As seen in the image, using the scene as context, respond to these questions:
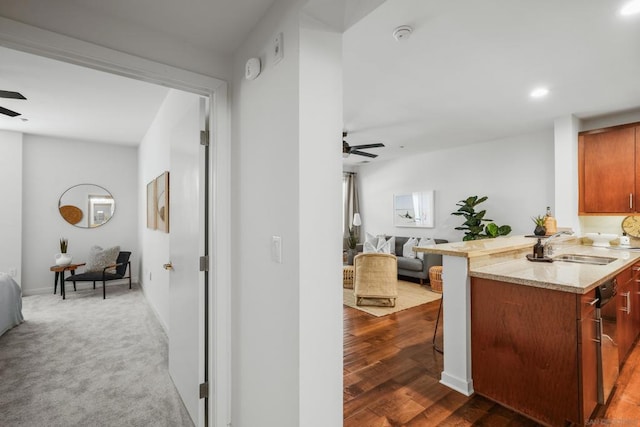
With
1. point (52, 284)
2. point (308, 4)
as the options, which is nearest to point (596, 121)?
point (308, 4)

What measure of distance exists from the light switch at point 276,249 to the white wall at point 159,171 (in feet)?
5.45

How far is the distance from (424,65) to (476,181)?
3.49m

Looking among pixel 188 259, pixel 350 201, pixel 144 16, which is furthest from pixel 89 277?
pixel 350 201

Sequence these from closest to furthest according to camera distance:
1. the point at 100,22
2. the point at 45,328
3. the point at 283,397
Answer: the point at 283,397 < the point at 100,22 < the point at 45,328

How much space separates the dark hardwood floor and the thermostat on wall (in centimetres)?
206

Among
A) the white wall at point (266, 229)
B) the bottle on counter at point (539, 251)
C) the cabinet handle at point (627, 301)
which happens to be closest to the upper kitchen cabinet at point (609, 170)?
the cabinet handle at point (627, 301)

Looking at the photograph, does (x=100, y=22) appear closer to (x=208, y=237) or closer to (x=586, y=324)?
(x=208, y=237)

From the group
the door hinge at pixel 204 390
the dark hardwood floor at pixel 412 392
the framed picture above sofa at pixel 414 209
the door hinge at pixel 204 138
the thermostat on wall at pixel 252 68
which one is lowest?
the dark hardwood floor at pixel 412 392

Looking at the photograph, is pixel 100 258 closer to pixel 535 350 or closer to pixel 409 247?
pixel 409 247

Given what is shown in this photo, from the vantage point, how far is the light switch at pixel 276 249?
50.9 inches

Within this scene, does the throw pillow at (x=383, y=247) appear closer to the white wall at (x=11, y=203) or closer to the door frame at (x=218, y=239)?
the door frame at (x=218, y=239)

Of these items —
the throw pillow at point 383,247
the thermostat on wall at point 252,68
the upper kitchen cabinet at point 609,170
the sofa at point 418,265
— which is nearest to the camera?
the thermostat on wall at point 252,68

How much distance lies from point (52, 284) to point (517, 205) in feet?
25.4

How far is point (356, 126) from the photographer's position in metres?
4.25
